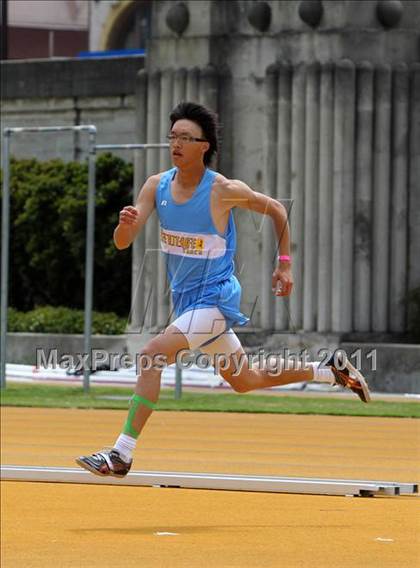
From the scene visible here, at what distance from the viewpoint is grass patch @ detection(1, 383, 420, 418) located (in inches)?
877

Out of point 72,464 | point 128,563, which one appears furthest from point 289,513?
point 72,464

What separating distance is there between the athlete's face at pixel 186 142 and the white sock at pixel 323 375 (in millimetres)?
1740

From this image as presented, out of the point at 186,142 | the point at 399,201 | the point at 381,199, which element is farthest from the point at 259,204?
the point at 399,201

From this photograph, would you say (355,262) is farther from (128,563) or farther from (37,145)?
(128,563)

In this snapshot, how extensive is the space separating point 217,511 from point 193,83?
19.5 meters

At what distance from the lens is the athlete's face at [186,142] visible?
9727 millimetres

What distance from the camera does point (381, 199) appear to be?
94.7ft

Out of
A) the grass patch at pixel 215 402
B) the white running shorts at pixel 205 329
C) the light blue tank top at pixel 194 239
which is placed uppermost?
the light blue tank top at pixel 194 239

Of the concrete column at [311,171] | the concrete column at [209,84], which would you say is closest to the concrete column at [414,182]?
the concrete column at [311,171]

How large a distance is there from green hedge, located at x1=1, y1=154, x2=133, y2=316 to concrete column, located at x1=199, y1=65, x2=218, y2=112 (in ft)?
21.8

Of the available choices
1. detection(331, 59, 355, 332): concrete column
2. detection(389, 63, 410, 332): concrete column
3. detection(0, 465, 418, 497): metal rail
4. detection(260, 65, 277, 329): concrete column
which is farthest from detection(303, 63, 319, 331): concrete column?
detection(0, 465, 418, 497): metal rail

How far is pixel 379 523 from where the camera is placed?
10945mm

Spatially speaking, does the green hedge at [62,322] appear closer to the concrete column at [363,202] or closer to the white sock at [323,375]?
the concrete column at [363,202]

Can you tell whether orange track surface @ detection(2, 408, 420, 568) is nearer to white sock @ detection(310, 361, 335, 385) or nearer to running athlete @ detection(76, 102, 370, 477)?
running athlete @ detection(76, 102, 370, 477)
